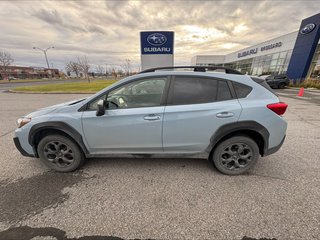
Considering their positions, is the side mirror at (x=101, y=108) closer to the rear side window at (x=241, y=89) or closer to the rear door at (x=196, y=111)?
the rear door at (x=196, y=111)

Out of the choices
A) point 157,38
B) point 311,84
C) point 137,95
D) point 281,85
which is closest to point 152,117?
point 137,95

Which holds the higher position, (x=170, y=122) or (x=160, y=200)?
(x=170, y=122)

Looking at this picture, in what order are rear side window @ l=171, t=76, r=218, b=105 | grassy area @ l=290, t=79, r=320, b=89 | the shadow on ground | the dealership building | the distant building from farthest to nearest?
1. the distant building
2. the dealership building
3. grassy area @ l=290, t=79, r=320, b=89
4. rear side window @ l=171, t=76, r=218, b=105
5. the shadow on ground

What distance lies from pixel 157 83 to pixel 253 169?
2314 mm

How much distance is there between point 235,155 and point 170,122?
127 centimetres

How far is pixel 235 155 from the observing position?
2.85m

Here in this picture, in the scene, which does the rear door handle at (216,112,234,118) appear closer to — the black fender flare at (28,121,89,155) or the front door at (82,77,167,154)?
the front door at (82,77,167,154)

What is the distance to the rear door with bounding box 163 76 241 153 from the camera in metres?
2.60

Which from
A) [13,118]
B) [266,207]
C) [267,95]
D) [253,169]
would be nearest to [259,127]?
[267,95]

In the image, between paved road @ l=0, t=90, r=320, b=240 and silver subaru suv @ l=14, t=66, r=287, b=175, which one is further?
silver subaru suv @ l=14, t=66, r=287, b=175

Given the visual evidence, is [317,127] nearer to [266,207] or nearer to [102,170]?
[266,207]

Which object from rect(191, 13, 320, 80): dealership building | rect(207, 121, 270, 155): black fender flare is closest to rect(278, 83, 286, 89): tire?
rect(191, 13, 320, 80): dealership building

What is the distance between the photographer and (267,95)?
106 inches

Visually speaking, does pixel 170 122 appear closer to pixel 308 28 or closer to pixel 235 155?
pixel 235 155
